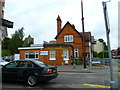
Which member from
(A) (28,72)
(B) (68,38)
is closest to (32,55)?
(B) (68,38)

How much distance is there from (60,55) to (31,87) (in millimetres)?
15142

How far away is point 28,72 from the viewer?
24.8ft

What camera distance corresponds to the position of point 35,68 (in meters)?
7.57

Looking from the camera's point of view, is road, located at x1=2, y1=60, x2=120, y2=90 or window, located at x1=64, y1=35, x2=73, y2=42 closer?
road, located at x1=2, y1=60, x2=120, y2=90

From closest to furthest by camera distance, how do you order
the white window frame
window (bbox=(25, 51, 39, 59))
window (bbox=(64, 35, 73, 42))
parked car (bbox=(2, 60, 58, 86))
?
1. parked car (bbox=(2, 60, 58, 86))
2. the white window frame
3. window (bbox=(25, 51, 39, 59))
4. window (bbox=(64, 35, 73, 42))

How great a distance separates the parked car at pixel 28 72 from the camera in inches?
290

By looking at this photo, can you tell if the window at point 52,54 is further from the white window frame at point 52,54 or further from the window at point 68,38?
the window at point 68,38

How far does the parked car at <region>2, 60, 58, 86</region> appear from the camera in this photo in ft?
24.2

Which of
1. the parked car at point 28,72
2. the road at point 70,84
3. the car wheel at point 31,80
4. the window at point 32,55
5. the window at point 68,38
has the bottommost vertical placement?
the road at point 70,84

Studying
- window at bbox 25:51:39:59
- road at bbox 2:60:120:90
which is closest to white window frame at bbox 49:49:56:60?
window at bbox 25:51:39:59

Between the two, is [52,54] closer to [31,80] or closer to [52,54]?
[52,54]

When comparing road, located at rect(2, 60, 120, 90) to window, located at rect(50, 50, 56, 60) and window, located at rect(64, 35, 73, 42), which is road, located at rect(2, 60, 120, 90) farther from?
window, located at rect(64, 35, 73, 42)

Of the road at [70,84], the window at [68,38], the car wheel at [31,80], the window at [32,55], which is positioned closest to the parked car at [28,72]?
the car wheel at [31,80]

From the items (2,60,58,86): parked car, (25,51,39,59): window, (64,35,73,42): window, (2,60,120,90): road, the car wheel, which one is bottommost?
(2,60,120,90): road
